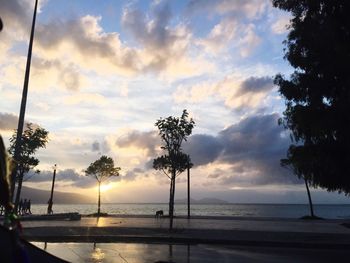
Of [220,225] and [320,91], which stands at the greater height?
[320,91]

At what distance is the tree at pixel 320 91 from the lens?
1770 cm

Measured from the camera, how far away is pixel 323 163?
722 inches

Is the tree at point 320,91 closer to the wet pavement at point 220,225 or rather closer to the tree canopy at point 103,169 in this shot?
the wet pavement at point 220,225

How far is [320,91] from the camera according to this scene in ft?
60.7

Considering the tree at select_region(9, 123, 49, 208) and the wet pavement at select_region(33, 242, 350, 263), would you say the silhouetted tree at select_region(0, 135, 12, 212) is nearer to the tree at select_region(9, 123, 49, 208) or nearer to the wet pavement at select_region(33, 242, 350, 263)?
the wet pavement at select_region(33, 242, 350, 263)

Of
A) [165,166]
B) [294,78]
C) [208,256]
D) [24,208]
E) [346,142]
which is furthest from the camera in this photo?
[24,208]

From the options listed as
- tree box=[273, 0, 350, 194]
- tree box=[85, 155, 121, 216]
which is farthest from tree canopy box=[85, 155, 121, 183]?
tree box=[273, 0, 350, 194]

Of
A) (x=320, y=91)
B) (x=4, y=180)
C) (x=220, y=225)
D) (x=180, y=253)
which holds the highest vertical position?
(x=320, y=91)

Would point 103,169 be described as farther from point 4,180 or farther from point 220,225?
point 4,180

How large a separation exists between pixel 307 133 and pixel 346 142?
1.59 m

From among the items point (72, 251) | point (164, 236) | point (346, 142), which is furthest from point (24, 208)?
point (346, 142)

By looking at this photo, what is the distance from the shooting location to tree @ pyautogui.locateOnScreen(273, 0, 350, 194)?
17.7 meters

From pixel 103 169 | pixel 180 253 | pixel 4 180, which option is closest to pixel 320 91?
pixel 180 253

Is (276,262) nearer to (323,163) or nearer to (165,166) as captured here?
(323,163)
